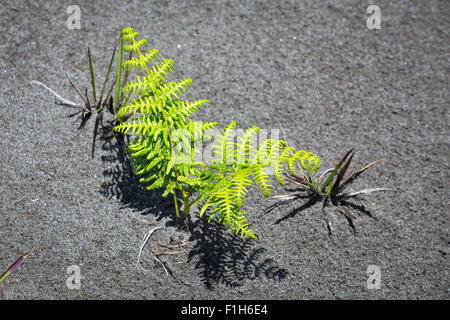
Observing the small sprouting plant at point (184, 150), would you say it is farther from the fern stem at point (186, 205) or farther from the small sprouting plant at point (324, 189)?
the small sprouting plant at point (324, 189)

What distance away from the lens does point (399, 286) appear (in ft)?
8.40

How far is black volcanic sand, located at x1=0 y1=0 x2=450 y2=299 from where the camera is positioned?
253 centimetres

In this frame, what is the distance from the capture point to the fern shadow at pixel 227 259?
2.52 metres

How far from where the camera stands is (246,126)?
3.02m

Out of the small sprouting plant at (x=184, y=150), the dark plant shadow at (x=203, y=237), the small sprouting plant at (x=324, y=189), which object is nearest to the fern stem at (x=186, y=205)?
the small sprouting plant at (x=184, y=150)

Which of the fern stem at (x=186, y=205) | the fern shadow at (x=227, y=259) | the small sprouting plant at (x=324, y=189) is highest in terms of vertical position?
the small sprouting plant at (x=324, y=189)

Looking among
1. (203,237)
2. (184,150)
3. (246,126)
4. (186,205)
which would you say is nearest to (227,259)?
(203,237)

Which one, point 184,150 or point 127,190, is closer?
point 184,150

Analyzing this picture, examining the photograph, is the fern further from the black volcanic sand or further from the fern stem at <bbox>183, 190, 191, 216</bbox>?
the black volcanic sand

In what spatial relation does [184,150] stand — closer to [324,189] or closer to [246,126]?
[246,126]

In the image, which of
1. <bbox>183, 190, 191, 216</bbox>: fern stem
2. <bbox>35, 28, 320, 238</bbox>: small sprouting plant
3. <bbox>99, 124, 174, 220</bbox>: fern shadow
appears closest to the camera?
<bbox>35, 28, 320, 238</bbox>: small sprouting plant

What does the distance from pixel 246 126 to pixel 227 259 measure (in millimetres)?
1058

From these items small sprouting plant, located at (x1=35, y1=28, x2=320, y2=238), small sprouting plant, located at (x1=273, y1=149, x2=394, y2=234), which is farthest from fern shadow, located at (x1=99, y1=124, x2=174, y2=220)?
small sprouting plant, located at (x1=273, y1=149, x2=394, y2=234)

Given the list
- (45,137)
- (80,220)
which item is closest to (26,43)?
(45,137)
